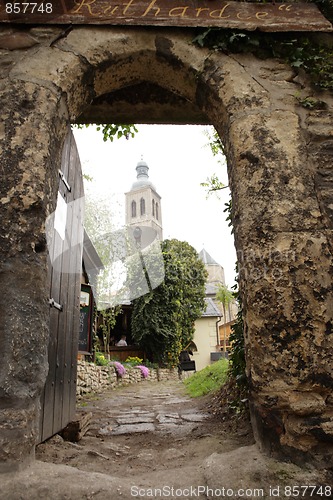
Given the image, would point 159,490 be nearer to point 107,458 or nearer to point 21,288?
point 107,458

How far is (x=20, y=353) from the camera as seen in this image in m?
1.50

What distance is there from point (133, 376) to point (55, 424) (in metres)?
7.57

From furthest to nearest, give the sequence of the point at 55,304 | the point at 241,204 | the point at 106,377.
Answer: the point at 106,377 < the point at 55,304 < the point at 241,204

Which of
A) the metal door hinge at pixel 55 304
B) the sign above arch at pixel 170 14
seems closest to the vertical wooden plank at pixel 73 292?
the metal door hinge at pixel 55 304

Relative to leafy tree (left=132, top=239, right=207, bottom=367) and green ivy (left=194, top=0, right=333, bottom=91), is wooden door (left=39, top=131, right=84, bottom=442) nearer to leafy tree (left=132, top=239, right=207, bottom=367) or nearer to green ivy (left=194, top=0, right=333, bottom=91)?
green ivy (left=194, top=0, right=333, bottom=91)

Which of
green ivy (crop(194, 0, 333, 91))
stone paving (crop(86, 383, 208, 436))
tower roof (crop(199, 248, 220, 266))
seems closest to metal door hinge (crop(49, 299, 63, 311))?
stone paving (crop(86, 383, 208, 436))

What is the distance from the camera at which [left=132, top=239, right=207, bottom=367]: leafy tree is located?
462 inches

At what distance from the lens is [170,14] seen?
82.7 inches

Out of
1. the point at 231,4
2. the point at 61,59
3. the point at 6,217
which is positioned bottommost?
Answer: the point at 6,217

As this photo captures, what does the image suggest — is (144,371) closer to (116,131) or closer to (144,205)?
(116,131)

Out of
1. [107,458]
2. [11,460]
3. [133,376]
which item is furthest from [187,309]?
[11,460]

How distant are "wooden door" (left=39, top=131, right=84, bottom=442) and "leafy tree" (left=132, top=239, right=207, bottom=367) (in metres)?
8.60

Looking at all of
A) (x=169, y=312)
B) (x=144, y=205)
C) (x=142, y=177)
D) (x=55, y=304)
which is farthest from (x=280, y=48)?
(x=142, y=177)

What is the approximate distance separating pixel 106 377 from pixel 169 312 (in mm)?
4393
